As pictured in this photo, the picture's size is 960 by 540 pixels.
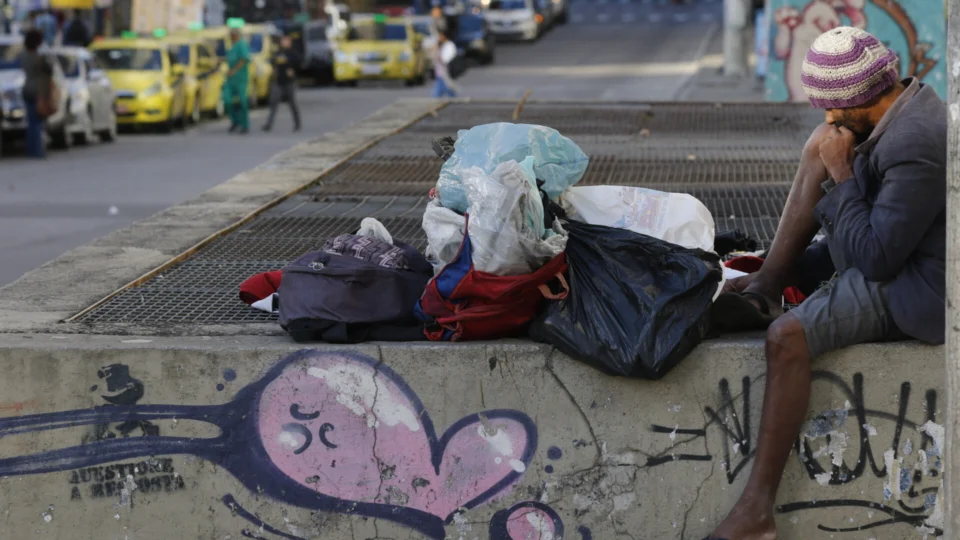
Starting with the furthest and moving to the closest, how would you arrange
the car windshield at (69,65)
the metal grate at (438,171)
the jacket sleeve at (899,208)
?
the car windshield at (69,65) < the metal grate at (438,171) < the jacket sleeve at (899,208)

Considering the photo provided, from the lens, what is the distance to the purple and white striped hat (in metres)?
4.25

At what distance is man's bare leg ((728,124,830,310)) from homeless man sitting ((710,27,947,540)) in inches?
6.3

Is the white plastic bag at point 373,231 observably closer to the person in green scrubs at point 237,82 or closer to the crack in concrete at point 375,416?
the crack in concrete at point 375,416

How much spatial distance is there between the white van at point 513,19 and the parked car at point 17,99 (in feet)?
98.4

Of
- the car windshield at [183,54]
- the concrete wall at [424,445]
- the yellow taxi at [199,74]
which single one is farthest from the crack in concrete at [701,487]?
the car windshield at [183,54]

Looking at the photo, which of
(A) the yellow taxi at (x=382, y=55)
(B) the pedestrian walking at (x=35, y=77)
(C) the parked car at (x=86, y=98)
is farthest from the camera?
(A) the yellow taxi at (x=382, y=55)

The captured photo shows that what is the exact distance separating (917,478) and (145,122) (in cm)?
1977

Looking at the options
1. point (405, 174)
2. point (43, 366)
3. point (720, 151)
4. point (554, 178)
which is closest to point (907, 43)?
point (720, 151)

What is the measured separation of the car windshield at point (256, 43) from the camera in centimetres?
2924

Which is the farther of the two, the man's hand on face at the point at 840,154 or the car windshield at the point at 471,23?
the car windshield at the point at 471,23

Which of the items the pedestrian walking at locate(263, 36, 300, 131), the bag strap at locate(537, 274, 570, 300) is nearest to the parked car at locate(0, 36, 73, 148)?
the pedestrian walking at locate(263, 36, 300, 131)

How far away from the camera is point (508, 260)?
4406 mm

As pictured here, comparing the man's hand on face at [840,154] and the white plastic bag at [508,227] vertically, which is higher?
the man's hand on face at [840,154]

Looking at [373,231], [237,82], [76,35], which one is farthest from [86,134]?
[373,231]
